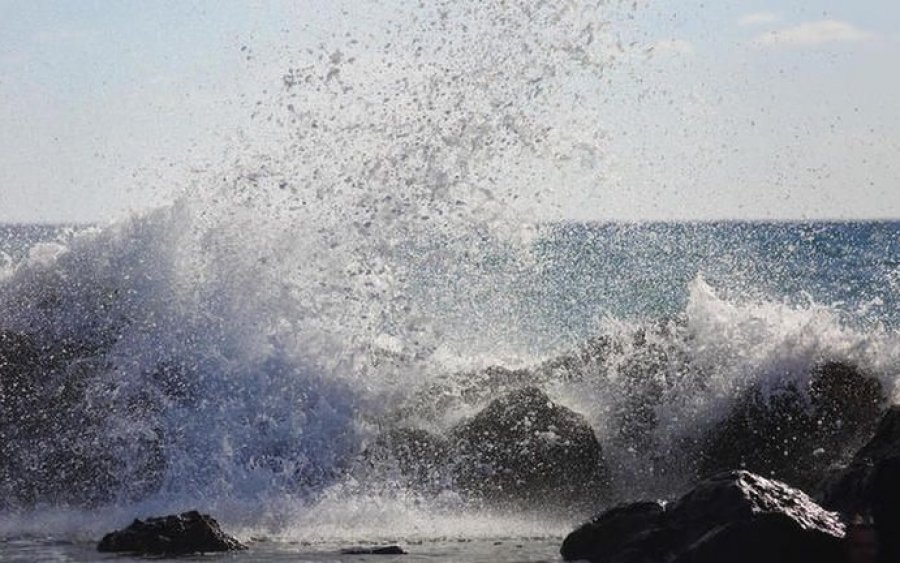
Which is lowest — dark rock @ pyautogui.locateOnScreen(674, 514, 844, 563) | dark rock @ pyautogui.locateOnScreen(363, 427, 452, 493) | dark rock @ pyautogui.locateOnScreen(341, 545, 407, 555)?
dark rock @ pyautogui.locateOnScreen(674, 514, 844, 563)

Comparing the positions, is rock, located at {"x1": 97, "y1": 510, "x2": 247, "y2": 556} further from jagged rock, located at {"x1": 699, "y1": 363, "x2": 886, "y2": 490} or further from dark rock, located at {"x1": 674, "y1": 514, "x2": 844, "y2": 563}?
jagged rock, located at {"x1": 699, "y1": 363, "x2": 886, "y2": 490}

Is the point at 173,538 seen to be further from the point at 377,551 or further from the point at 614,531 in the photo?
the point at 614,531

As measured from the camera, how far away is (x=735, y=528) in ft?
31.1

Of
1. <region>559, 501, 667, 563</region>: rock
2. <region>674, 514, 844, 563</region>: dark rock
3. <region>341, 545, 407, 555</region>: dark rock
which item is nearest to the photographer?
<region>674, 514, 844, 563</region>: dark rock

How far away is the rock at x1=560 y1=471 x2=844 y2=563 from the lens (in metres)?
9.41

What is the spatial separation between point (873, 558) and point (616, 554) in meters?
2.50

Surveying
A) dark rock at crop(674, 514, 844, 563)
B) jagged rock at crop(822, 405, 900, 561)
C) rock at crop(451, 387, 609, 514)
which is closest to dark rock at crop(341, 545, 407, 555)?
rock at crop(451, 387, 609, 514)

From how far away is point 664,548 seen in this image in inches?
402

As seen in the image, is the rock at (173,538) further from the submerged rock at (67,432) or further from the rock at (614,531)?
the rock at (614,531)

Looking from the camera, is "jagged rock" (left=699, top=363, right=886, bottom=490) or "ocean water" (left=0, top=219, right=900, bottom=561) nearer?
"ocean water" (left=0, top=219, right=900, bottom=561)

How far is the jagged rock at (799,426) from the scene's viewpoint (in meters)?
14.6

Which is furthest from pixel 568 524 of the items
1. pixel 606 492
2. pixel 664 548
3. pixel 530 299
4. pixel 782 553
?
pixel 530 299

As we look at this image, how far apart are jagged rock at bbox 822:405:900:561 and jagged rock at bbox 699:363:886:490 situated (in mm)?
2565

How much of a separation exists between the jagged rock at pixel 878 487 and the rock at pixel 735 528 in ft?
1.23
